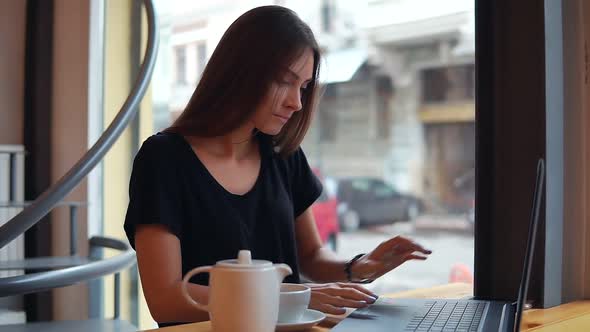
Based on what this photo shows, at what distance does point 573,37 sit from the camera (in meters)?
1.48

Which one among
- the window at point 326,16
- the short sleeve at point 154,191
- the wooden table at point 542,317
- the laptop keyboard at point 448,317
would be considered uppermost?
the window at point 326,16

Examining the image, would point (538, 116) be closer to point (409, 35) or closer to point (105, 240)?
point (105, 240)

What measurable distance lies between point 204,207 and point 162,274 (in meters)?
0.20

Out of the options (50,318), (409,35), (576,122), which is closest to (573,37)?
(576,122)

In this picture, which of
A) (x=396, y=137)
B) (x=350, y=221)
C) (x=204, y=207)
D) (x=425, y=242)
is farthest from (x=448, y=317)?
(x=396, y=137)

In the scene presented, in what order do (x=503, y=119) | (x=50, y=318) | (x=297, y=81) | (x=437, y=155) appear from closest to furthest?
(x=297, y=81), (x=503, y=119), (x=50, y=318), (x=437, y=155)

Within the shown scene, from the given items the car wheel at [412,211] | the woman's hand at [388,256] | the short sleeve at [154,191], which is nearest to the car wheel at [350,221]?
the car wheel at [412,211]

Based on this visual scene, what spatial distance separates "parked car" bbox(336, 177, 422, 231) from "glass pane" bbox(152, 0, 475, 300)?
0.01 m

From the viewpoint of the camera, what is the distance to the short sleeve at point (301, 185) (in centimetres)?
163

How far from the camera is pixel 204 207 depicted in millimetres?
1362

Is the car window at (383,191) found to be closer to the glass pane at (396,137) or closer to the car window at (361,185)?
the glass pane at (396,137)

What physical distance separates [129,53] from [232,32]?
6.19 feet

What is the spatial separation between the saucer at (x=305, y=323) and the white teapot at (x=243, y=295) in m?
0.09

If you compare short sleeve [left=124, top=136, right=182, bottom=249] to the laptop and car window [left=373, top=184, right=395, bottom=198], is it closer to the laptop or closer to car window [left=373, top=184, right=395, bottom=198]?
the laptop
